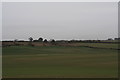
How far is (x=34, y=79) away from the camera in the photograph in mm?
14984

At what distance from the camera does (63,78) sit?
1525 centimetres

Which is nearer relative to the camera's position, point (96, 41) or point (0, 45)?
point (0, 45)

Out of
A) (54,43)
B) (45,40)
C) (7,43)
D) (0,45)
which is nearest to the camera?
(0,45)

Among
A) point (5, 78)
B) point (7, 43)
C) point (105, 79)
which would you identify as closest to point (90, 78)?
point (105, 79)

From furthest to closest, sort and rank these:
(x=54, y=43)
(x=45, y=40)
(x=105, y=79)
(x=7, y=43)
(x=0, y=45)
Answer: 1. (x=45, y=40)
2. (x=54, y=43)
3. (x=7, y=43)
4. (x=0, y=45)
5. (x=105, y=79)

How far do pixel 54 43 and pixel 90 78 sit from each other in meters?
41.0

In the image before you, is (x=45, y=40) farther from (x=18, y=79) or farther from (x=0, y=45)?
(x=18, y=79)

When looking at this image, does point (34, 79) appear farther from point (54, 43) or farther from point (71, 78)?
point (54, 43)

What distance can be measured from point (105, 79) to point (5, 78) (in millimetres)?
6206

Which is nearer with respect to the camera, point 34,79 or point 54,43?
point 34,79

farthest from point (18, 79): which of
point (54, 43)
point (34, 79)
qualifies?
point (54, 43)

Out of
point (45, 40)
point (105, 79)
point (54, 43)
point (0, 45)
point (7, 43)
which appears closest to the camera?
point (105, 79)

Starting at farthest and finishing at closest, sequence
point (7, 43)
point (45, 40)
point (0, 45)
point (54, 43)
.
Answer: point (45, 40), point (54, 43), point (7, 43), point (0, 45)

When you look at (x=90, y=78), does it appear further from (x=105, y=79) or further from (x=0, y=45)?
(x=0, y=45)
